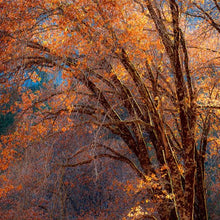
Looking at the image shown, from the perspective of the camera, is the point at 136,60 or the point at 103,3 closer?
the point at 103,3

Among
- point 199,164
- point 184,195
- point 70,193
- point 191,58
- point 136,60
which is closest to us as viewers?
point 184,195

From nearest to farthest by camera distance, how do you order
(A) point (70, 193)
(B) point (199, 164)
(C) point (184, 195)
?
(C) point (184, 195), (B) point (199, 164), (A) point (70, 193)

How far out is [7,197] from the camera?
1683cm

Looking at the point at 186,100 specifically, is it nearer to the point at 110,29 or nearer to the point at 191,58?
the point at 110,29

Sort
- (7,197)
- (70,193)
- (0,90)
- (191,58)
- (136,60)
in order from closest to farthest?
(0,90) → (136,60) → (191,58) → (7,197) → (70,193)

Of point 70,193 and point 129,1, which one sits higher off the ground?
point 129,1

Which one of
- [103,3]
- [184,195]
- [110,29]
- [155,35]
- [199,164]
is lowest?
[184,195]

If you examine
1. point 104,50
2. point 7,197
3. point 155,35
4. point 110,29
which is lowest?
point 7,197

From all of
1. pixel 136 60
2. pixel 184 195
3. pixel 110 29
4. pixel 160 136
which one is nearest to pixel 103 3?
pixel 110 29

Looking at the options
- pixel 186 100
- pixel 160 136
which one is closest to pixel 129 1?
pixel 186 100

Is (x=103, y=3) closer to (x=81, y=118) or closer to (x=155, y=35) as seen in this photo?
(x=155, y=35)

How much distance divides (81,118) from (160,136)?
2109 mm

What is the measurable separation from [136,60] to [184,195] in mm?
3763

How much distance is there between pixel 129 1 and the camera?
6281 mm
